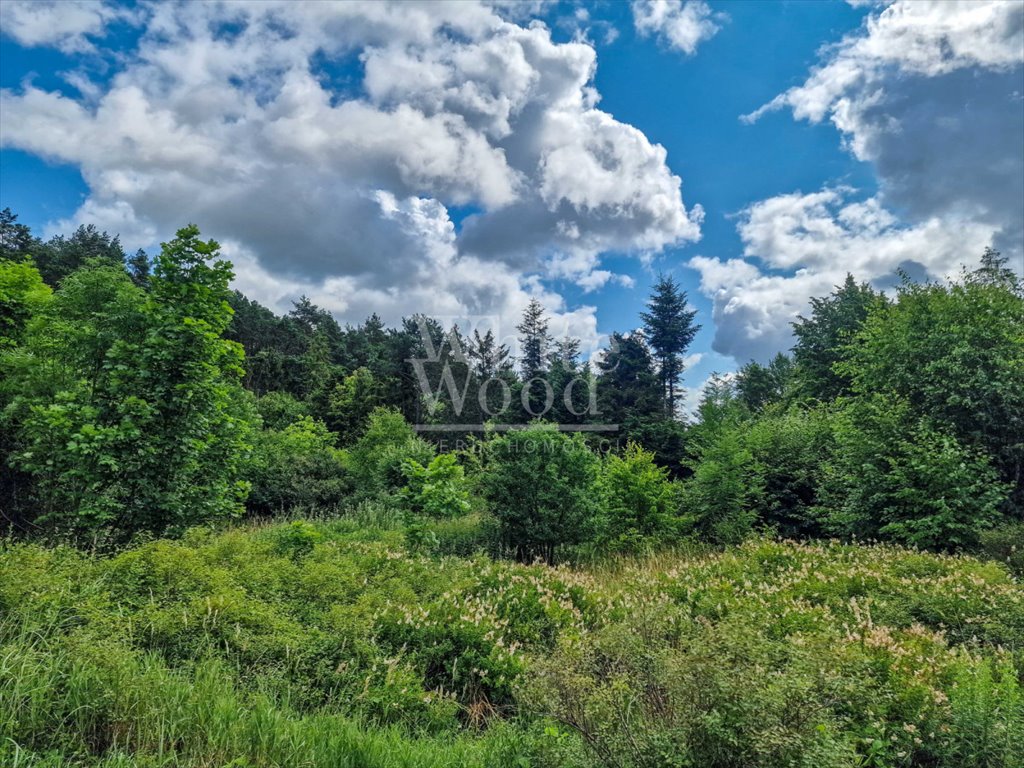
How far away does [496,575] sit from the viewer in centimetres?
615

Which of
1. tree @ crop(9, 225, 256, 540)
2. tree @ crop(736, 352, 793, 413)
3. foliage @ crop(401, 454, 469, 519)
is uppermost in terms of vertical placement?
tree @ crop(736, 352, 793, 413)

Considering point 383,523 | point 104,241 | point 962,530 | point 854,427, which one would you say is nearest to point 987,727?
point 962,530

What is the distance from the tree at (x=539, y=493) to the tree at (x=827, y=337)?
15075mm

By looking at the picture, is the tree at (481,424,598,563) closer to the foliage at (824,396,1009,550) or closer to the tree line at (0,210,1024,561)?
the tree line at (0,210,1024,561)

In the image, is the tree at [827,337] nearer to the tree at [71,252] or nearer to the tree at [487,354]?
the tree at [487,354]

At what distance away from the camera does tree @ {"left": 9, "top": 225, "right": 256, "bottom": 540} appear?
5.53 m

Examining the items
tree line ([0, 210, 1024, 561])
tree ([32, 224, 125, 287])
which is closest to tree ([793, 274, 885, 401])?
tree line ([0, 210, 1024, 561])

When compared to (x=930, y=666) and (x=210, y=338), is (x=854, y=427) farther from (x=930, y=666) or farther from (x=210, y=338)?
(x=210, y=338)

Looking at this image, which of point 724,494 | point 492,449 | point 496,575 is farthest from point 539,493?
point 724,494

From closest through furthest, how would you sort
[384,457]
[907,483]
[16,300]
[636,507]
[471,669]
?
[471,669] < [16,300] < [907,483] < [636,507] < [384,457]

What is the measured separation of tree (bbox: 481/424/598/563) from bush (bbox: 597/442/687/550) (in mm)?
1018

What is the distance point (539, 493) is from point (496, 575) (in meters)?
3.41

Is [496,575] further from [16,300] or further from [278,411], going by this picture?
[278,411]
